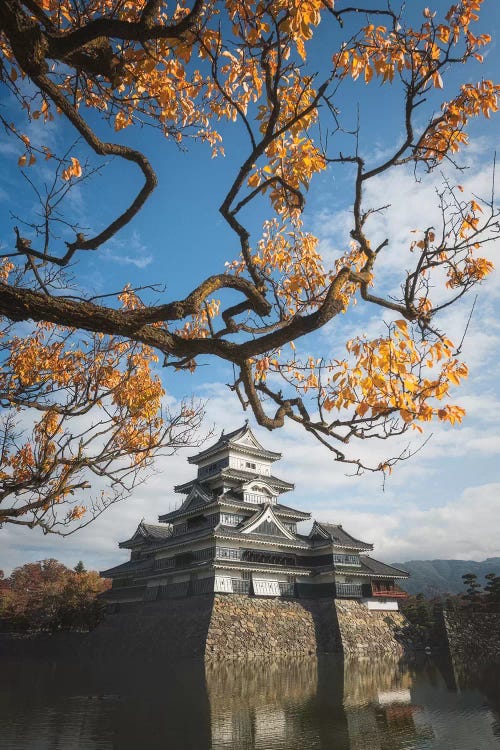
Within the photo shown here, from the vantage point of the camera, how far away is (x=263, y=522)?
1139 inches

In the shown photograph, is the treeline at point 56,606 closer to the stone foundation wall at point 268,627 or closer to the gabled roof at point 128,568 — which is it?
the gabled roof at point 128,568

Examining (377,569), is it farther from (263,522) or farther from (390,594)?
(263,522)

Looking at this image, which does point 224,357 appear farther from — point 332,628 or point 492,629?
point 492,629

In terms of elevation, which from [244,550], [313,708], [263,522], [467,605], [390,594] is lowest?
[313,708]

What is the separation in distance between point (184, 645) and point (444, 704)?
1394 centimetres

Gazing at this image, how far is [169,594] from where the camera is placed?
27.9 meters

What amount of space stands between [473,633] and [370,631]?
6.19m

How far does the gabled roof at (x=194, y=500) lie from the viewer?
99.1 ft

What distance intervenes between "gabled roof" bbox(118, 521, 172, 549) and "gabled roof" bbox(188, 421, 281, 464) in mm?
6363

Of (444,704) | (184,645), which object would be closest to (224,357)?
(444,704)

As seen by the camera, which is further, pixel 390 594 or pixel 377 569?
pixel 377 569

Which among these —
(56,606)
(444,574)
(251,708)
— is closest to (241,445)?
(56,606)

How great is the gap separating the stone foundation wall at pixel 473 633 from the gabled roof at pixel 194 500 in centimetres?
1577

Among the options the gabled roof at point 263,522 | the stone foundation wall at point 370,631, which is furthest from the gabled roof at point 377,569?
the gabled roof at point 263,522
